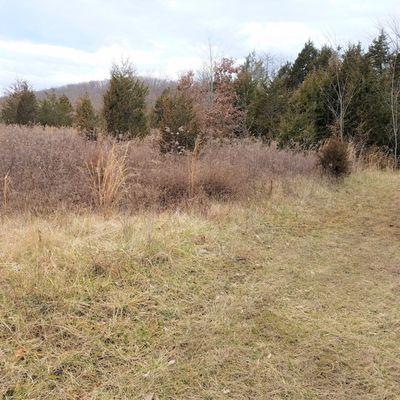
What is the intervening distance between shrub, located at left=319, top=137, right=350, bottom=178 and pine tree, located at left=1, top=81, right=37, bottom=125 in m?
13.1

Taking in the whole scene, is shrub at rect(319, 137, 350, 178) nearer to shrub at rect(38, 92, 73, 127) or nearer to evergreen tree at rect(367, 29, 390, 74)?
evergreen tree at rect(367, 29, 390, 74)

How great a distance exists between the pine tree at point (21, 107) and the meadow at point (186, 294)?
12227mm

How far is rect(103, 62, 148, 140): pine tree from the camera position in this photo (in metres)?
10.6

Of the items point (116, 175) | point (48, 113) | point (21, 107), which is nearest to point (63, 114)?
point (48, 113)

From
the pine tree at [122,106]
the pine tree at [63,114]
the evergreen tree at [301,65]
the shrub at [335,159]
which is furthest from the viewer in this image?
the evergreen tree at [301,65]

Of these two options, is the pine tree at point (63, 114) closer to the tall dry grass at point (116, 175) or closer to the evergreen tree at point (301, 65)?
the tall dry grass at point (116, 175)

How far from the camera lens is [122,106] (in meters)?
10.7

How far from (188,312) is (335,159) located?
6.00m

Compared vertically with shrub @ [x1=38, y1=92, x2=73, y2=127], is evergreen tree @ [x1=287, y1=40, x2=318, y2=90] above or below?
above

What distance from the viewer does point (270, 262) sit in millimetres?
3693

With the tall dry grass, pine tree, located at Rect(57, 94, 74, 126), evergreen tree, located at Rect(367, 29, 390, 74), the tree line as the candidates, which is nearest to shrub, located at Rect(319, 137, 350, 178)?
the tall dry grass

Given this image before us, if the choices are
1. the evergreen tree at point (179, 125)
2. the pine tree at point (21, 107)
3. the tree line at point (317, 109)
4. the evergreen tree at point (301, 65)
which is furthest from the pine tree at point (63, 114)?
the evergreen tree at point (301, 65)

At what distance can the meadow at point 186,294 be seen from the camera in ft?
6.88

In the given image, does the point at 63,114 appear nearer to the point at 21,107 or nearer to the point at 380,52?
the point at 21,107
